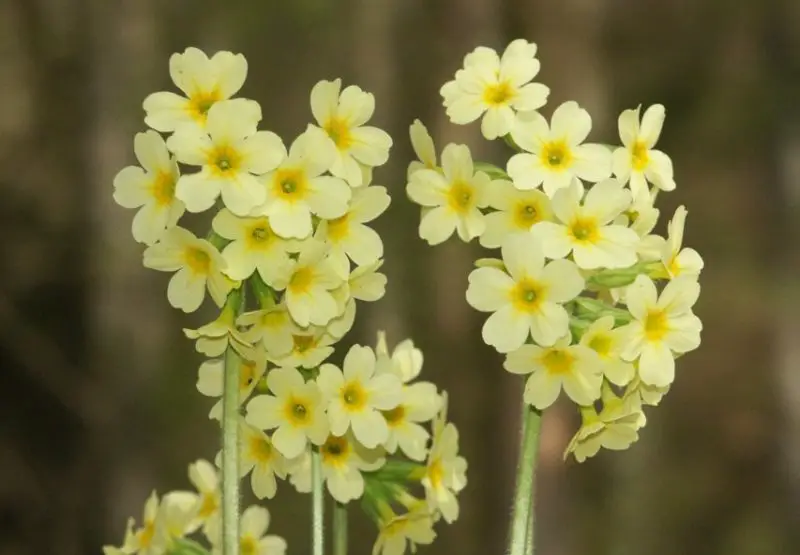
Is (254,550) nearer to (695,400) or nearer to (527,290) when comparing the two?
(527,290)

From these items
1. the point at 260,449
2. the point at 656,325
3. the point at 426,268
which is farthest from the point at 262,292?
the point at 426,268

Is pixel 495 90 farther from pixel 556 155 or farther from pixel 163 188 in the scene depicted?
pixel 163 188

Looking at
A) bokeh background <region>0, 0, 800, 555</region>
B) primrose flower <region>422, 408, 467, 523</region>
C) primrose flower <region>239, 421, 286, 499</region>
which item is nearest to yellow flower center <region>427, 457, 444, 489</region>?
primrose flower <region>422, 408, 467, 523</region>

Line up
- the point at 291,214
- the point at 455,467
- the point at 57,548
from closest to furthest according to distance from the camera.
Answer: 1. the point at 291,214
2. the point at 455,467
3. the point at 57,548

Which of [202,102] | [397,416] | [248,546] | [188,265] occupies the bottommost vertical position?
[248,546]

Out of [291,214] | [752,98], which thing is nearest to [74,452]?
[291,214]

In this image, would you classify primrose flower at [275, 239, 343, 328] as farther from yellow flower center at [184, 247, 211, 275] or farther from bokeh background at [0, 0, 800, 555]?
bokeh background at [0, 0, 800, 555]
